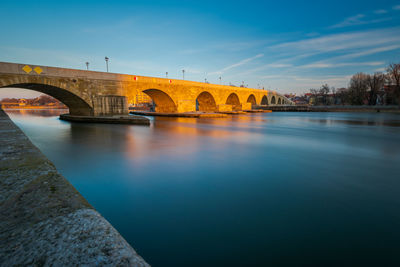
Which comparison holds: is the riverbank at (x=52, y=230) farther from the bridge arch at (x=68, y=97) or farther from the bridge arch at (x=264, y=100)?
the bridge arch at (x=264, y=100)

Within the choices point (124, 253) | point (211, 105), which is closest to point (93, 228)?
point (124, 253)

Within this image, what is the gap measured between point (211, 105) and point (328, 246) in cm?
3146

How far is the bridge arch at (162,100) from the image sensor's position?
23280mm

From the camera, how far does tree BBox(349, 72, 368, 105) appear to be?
143 feet

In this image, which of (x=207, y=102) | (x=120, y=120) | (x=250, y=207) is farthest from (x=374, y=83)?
(x=250, y=207)

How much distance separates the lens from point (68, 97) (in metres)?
16.7

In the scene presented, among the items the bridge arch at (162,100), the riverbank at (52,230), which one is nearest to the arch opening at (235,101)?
the bridge arch at (162,100)

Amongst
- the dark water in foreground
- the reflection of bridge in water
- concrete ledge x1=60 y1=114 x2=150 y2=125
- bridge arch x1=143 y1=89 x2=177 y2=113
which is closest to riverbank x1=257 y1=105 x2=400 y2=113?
the reflection of bridge in water

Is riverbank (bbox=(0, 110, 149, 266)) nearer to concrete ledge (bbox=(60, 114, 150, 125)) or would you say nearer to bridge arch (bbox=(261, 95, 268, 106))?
concrete ledge (bbox=(60, 114, 150, 125))

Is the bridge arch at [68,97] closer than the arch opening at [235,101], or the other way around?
the bridge arch at [68,97]

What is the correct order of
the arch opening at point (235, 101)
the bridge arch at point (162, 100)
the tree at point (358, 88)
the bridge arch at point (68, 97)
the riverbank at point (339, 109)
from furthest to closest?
the tree at point (358, 88) → the arch opening at point (235, 101) → the riverbank at point (339, 109) → the bridge arch at point (162, 100) → the bridge arch at point (68, 97)

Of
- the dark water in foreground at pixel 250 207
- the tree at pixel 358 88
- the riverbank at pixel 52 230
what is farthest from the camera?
the tree at pixel 358 88

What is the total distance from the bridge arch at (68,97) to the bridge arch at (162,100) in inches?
267

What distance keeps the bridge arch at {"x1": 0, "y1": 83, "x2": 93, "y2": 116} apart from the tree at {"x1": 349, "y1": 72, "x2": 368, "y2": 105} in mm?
51183
